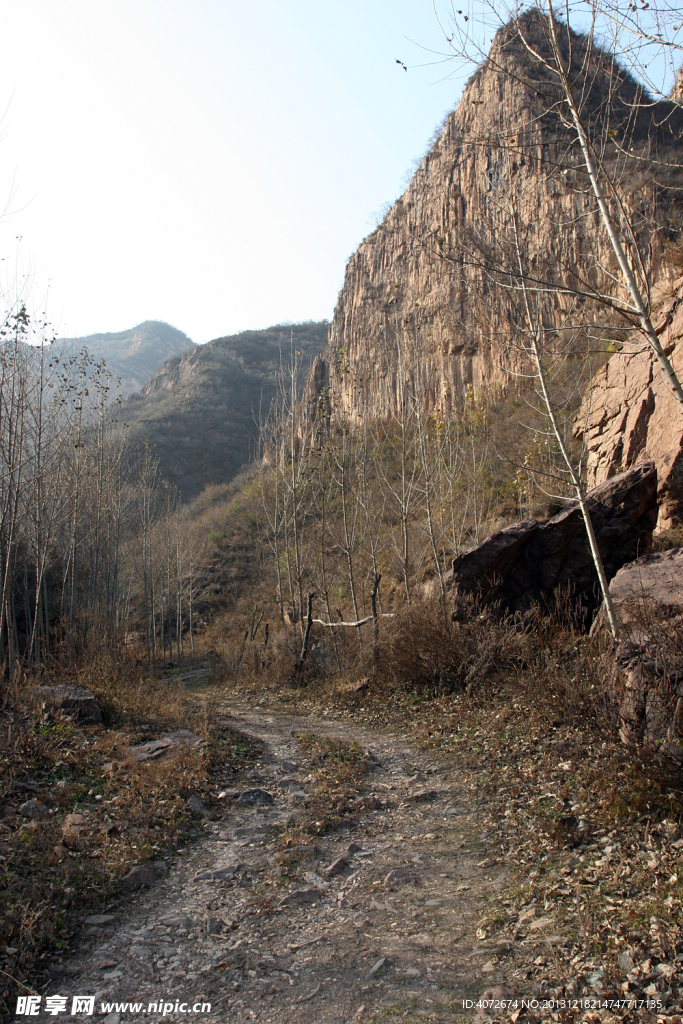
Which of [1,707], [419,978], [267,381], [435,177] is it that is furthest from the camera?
[267,381]

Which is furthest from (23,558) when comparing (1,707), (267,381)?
(267,381)

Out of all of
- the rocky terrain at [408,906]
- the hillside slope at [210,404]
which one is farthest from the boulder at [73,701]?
the hillside slope at [210,404]

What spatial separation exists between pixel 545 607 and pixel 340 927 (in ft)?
20.2

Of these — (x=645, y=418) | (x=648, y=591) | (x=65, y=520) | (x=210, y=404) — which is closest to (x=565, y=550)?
(x=648, y=591)

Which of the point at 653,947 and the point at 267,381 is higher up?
the point at 267,381

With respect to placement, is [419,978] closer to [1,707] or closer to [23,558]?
[1,707]

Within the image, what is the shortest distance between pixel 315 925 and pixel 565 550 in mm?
6707

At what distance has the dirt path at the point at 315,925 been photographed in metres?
2.87

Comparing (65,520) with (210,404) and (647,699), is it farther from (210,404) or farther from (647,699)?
(210,404)

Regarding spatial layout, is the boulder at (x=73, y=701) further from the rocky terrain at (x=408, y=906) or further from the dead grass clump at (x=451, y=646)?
the dead grass clump at (x=451, y=646)

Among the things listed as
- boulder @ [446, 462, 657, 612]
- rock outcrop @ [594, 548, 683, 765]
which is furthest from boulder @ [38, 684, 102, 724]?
rock outcrop @ [594, 548, 683, 765]

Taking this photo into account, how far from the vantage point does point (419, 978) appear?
9.61 feet

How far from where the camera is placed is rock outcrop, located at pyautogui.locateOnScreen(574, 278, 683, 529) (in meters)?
8.96

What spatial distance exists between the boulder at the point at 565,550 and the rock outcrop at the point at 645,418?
2.42ft
